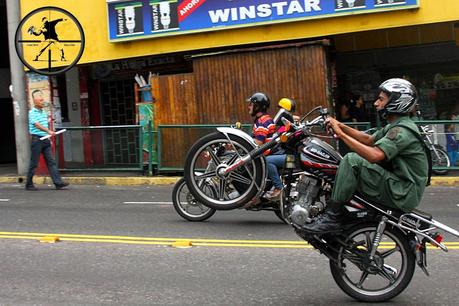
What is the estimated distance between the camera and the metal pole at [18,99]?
546 inches

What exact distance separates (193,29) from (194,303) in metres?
9.81

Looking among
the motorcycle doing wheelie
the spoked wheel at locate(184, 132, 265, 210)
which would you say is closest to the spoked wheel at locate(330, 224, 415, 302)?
the motorcycle doing wheelie

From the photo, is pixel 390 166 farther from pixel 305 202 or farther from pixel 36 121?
pixel 36 121

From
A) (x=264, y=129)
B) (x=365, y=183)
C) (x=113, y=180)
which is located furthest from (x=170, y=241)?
(x=113, y=180)

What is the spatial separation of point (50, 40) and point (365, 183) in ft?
38.8

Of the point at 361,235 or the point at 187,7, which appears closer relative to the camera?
the point at 361,235

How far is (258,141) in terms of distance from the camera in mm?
7453

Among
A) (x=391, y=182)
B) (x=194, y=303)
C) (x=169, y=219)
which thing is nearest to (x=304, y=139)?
(x=391, y=182)

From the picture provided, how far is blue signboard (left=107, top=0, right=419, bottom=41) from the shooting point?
491 inches

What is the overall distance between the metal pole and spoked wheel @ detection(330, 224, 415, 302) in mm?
10958

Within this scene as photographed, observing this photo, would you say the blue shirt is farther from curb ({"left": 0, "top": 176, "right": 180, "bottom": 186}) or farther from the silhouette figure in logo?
the silhouette figure in logo

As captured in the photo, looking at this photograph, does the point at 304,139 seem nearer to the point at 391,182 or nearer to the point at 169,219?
the point at 391,182

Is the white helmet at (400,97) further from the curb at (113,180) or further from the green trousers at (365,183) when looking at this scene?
the curb at (113,180)

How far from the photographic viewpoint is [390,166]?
446 cm
